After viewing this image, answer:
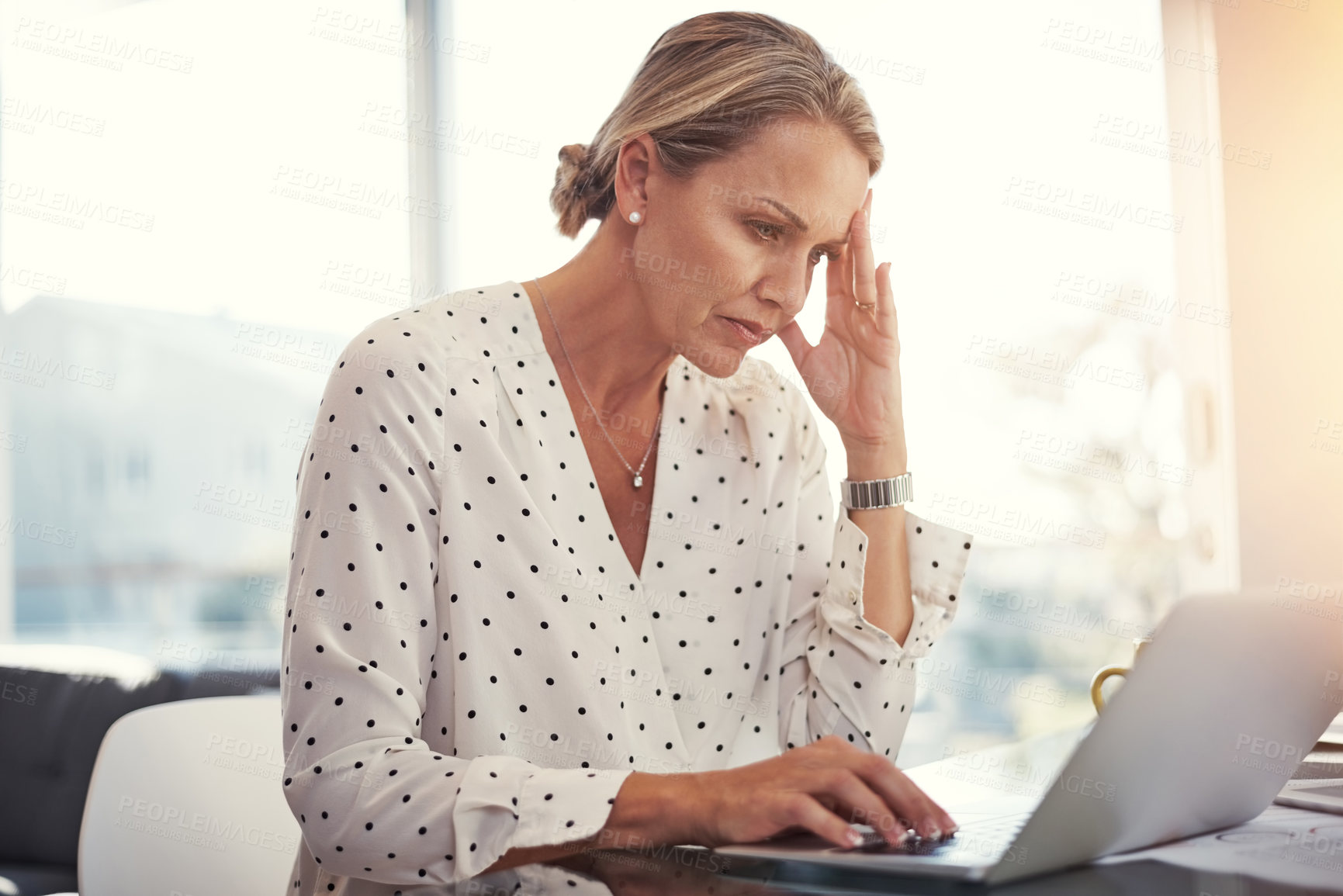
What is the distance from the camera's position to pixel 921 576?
121cm

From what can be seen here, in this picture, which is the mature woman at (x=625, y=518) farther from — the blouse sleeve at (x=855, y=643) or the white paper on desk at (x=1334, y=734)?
the white paper on desk at (x=1334, y=734)

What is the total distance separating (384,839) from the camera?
0.82 meters

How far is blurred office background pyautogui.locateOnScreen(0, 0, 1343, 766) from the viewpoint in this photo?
2.14 meters

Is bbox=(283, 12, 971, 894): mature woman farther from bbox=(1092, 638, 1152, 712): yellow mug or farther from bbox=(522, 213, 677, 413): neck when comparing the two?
bbox=(1092, 638, 1152, 712): yellow mug

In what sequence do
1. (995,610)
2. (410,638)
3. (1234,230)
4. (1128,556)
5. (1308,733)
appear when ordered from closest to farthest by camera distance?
(1308,733)
(410,638)
(1234,230)
(1128,556)
(995,610)

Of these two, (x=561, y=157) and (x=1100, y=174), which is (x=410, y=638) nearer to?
(x=561, y=157)

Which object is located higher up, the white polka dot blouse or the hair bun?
the hair bun

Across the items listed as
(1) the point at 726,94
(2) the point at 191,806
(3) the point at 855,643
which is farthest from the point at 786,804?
(2) the point at 191,806

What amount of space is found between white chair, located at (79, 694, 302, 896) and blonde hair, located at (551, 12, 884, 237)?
32.6 inches

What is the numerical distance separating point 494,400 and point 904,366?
1466 millimetres

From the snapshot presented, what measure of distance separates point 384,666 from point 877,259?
188 cm

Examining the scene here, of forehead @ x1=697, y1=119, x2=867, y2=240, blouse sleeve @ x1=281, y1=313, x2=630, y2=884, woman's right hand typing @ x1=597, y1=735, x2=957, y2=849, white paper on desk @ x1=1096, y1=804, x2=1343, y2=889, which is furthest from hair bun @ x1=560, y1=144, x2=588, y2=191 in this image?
white paper on desk @ x1=1096, y1=804, x2=1343, y2=889

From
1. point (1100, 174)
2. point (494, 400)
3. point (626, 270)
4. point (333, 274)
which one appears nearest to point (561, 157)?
point (626, 270)

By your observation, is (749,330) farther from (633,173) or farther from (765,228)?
(633,173)
